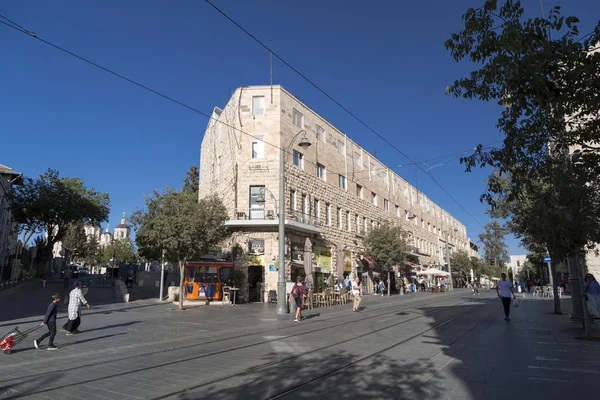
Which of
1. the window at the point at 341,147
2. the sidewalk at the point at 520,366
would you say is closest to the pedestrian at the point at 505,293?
the sidewalk at the point at 520,366

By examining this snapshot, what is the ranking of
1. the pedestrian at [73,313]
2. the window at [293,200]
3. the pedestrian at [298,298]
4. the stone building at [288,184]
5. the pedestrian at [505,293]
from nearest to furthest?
the pedestrian at [73,313] < the pedestrian at [505,293] < the pedestrian at [298,298] < the stone building at [288,184] < the window at [293,200]

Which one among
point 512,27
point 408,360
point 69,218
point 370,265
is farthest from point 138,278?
point 512,27

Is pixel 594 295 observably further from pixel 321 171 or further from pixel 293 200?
pixel 321 171

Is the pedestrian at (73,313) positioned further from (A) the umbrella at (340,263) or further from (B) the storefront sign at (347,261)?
(B) the storefront sign at (347,261)

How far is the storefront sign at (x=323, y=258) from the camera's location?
29.4 meters

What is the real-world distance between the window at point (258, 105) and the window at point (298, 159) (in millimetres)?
3699

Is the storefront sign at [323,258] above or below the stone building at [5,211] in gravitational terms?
below

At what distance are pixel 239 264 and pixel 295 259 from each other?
3747mm

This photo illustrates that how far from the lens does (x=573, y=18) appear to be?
5371 mm

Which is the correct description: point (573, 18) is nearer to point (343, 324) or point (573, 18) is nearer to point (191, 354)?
point (191, 354)

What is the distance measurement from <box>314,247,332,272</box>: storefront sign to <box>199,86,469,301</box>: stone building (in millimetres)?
71

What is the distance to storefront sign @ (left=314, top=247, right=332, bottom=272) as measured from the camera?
29.4 meters

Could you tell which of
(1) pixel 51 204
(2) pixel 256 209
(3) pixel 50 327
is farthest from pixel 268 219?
(1) pixel 51 204

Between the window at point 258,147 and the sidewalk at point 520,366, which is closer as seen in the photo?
the sidewalk at point 520,366
